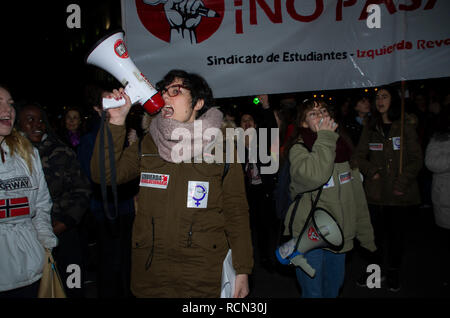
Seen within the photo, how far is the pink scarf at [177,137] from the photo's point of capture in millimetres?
1937

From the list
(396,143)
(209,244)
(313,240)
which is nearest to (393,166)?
(396,143)

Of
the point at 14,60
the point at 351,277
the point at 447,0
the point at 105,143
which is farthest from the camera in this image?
the point at 14,60

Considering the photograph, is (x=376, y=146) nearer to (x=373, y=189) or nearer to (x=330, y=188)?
(x=373, y=189)

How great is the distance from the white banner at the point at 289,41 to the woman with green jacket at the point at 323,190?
0.59m

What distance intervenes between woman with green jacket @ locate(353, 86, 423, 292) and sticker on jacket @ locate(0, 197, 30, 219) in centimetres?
311

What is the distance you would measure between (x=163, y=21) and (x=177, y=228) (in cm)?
206

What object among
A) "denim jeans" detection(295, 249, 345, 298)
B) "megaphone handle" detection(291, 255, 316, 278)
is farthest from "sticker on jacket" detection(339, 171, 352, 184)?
"megaphone handle" detection(291, 255, 316, 278)

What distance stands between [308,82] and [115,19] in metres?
32.2

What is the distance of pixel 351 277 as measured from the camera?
412 centimetres

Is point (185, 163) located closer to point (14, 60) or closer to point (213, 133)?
point (213, 133)

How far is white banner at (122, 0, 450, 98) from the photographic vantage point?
3.06m

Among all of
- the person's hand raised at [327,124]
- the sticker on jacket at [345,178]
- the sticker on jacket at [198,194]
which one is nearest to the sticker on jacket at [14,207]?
the sticker on jacket at [198,194]
